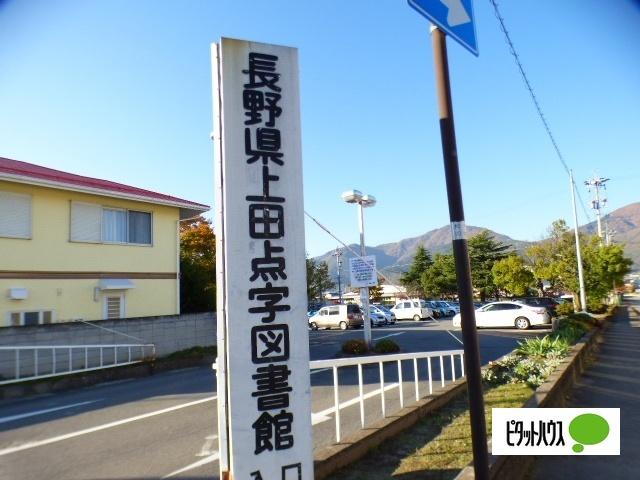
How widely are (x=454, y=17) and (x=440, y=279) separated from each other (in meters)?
50.4

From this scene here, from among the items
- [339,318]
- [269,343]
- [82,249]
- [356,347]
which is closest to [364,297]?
[356,347]

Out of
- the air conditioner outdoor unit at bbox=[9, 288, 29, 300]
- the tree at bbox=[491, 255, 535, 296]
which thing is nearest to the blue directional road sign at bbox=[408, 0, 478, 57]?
the air conditioner outdoor unit at bbox=[9, 288, 29, 300]

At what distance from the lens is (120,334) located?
12922mm

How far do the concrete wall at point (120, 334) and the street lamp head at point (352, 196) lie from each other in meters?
6.34

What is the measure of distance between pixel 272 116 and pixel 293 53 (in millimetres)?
573

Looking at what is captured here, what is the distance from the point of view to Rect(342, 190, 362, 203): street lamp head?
13.7 m

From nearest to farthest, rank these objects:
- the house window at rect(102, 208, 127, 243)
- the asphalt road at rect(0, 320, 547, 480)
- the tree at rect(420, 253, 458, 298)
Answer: the asphalt road at rect(0, 320, 547, 480), the house window at rect(102, 208, 127, 243), the tree at rect(420, 253, 458, 298)

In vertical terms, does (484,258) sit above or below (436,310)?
above

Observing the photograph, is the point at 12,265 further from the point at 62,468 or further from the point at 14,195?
the point at 62,468

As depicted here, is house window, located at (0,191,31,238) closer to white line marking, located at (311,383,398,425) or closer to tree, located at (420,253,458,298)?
white line marking, located at (311,383,398,425)

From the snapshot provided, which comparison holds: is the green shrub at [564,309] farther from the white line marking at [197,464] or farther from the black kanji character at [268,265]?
the black kanji character at [268,265]

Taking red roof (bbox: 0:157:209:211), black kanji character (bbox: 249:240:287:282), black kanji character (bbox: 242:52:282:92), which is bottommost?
black kanji character (bbox: 249:240:287:282)

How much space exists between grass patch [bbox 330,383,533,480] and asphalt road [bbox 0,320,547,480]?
3.26 ft

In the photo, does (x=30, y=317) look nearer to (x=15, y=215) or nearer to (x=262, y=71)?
(x=15, y=215)
